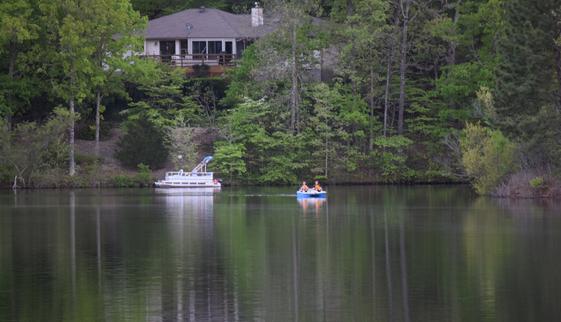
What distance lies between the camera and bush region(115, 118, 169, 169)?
7394 centimetres

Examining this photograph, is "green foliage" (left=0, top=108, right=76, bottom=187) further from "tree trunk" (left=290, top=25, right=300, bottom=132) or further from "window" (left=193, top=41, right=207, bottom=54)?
"window" (left=193, top=41, right=207, bottom=54)

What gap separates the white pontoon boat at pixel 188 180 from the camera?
230 feet

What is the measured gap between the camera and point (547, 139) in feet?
185

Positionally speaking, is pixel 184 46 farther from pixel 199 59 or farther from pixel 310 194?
pixel 310 194

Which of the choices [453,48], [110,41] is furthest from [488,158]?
→ [110,41]

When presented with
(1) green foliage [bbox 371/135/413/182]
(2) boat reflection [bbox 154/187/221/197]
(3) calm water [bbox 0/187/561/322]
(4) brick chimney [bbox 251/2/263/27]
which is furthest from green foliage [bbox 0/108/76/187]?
(4) brick chimney [bbox 251/2/263/27]

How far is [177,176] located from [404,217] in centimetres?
2573

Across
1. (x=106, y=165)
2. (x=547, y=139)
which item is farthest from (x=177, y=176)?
(x=547, y=139)

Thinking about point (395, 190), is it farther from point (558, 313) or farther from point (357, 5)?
point (558, 313)

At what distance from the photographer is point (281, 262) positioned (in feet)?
108

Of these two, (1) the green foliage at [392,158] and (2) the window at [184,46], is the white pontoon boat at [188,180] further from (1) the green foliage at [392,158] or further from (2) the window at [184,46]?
(2) the window at [184,46]

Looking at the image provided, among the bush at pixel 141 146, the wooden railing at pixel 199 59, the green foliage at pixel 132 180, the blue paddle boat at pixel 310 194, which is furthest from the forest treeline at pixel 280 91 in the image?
the blue paddle boat at pixel 310 194

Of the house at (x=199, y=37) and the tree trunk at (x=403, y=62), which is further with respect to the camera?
the house at (x=199, y=37)

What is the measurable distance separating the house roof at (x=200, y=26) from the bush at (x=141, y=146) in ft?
52.2
